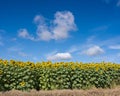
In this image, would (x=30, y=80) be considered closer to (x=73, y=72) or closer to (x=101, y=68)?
(x=73, y=72)

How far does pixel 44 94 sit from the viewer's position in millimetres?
11031

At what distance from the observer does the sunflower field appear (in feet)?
44.2

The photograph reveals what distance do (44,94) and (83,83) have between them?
4.47 meters

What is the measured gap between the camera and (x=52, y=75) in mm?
14531

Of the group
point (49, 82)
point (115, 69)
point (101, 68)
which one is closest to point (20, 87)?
point (49, 82)

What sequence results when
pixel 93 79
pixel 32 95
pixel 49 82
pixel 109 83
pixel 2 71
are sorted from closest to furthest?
pixel 32 95 < pixel 2 71 < pixel 49 82 < pixel 93 79 < pixel 109 83

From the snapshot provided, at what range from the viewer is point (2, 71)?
43.4 ft

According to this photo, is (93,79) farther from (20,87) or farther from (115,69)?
(20,87)

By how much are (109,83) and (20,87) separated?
17.9 feet

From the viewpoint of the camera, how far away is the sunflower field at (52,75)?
530 inches

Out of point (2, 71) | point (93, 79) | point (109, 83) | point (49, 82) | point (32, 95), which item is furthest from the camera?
point (109, 83)

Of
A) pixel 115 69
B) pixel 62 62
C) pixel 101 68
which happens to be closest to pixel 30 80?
pixel 62 62

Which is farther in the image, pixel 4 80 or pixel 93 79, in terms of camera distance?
pixel 93 79

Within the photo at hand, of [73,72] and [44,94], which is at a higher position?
[73,72]
